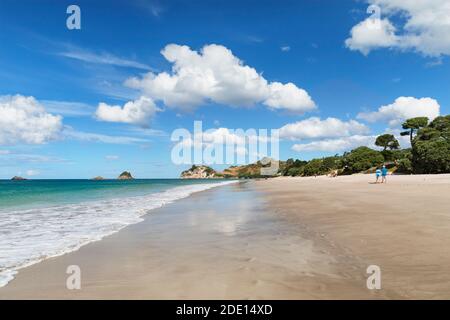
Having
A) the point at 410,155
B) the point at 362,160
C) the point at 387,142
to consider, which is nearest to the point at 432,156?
the point at 410,155

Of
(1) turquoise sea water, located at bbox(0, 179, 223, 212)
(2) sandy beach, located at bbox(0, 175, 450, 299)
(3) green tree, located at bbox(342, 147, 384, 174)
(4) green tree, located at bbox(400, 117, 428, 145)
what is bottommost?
(1) turquoise sea water, located at bbox(0, 179, 223, 212)

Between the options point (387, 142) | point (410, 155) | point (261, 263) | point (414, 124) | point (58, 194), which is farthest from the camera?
point (387, 142)

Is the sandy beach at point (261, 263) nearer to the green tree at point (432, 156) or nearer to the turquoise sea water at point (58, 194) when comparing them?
the turquoise sea water at point (58, 194)

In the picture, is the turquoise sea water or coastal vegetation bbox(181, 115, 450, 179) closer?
the turquoise sea water

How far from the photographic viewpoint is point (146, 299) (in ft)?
15.2

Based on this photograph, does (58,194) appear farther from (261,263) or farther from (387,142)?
(387,142)

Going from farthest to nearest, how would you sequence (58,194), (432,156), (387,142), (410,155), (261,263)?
(387,142), (410,155), (58,194), (432,156), (261,263)

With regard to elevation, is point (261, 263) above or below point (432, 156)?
below

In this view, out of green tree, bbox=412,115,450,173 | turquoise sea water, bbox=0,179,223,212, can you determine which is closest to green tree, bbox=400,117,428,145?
green tree, bbox=412,115,450,173

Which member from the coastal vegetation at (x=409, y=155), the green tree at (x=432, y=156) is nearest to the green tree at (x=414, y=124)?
the coastal vegetation at (x=409, y=155)

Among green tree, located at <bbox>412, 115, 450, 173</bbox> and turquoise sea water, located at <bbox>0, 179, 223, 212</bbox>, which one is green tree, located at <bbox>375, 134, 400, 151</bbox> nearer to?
green tree, located at <bbox>412, 115, 450, 173</bbox>

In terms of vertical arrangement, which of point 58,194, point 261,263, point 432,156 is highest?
point 432,156

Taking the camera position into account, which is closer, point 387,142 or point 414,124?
point 414,124

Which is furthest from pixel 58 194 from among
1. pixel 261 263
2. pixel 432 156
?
pixel 432 156
